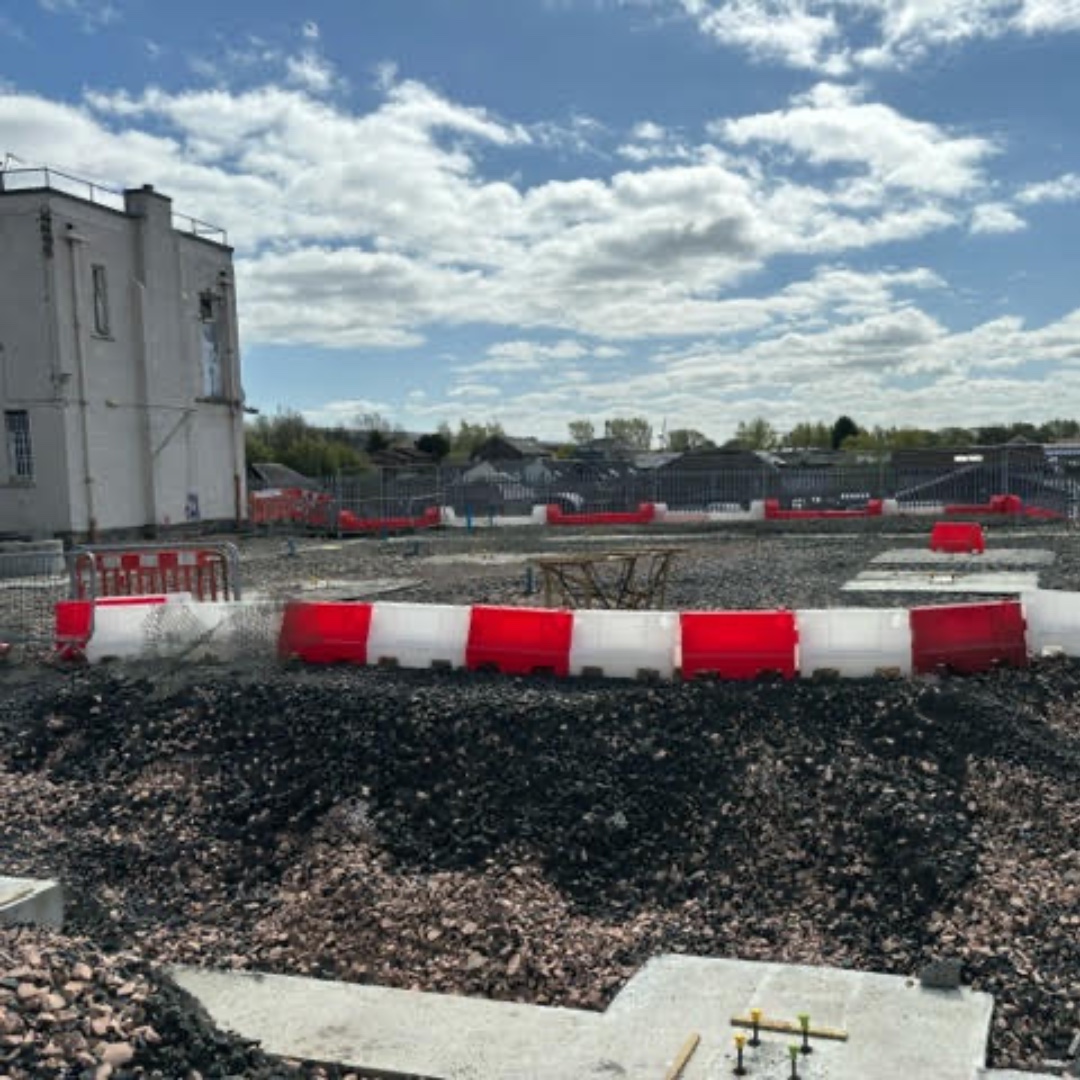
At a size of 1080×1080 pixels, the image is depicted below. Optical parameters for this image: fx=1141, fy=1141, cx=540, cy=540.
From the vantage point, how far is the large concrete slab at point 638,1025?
4.27 metres

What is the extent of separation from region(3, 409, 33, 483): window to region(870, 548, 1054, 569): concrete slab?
23310 millimetres

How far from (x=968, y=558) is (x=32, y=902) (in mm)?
18125

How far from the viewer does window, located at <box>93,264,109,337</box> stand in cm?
3347

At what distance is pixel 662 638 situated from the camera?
855 cm

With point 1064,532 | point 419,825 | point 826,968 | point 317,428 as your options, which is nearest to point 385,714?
point 419,825

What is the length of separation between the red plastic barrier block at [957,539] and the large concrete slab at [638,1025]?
18.0m

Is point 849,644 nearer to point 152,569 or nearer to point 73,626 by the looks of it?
point 73,626

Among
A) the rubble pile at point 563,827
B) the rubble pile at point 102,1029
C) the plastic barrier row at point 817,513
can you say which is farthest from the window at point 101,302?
the rubble pile at point 102,1029

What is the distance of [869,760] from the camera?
7070 mm

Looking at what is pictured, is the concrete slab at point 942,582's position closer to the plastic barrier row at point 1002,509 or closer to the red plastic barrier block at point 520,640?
the red plastic barrier block at point 520,640

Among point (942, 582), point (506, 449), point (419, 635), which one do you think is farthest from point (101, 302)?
point (506, 449)

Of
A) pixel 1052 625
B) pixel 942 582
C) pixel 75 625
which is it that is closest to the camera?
pixel 1052 625

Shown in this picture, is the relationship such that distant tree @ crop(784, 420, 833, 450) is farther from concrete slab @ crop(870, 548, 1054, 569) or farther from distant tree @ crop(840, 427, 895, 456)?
concrete slab @ crop(870, 548, 1054, 569)

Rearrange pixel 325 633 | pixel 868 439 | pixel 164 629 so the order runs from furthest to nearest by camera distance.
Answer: pixel 868 439 → pixel 164 629 → pixel 325 633
